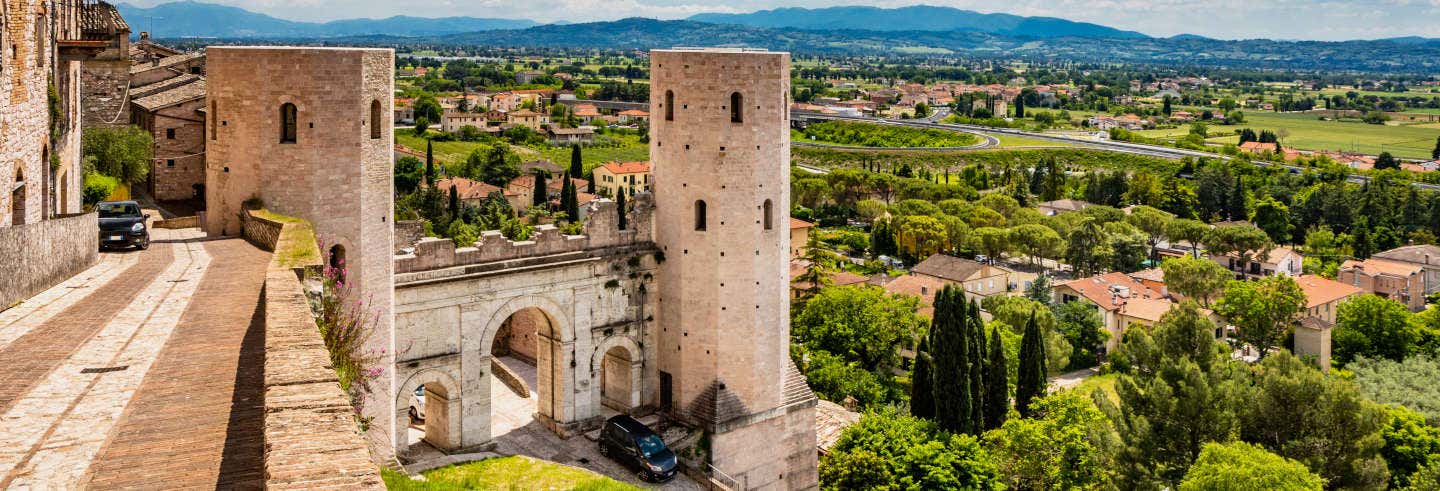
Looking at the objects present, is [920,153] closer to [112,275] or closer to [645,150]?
[645,150]

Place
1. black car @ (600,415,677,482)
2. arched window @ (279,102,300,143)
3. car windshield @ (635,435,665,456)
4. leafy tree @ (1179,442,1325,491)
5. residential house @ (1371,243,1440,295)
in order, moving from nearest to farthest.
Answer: arched window @ (279,102,300,143) → black car @ (600,415,677,482) → car windshield @ (635,435,665,456) → leafy tree @ (1179,442,1325,491) → residential house @ (1371,243,1440,295)

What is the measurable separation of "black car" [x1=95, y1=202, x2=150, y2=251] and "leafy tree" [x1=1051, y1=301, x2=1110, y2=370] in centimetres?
5098

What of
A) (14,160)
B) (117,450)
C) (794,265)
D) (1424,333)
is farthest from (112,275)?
(1424,333)

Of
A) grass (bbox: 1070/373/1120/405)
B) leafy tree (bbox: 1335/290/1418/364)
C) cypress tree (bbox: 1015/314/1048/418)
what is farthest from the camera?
leafy tree (bbox: 1335/290/1418/364)

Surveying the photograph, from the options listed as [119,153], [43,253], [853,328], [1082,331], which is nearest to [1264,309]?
[1082,331]

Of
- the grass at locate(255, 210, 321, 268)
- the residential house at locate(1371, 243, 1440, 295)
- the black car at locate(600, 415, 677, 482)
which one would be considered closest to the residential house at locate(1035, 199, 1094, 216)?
the residential house at locate(1371, 243, 1440, 295)

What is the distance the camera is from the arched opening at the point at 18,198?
731 inches

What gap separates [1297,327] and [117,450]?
217 ft

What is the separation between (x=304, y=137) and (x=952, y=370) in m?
25.5

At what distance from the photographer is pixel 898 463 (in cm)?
3133

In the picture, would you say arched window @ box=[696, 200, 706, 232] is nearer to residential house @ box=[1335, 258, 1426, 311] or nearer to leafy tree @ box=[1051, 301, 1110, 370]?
leafy tree @ box=[1051, 301, 1110, 370]

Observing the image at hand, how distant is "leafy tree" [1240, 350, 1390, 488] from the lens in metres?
34.5

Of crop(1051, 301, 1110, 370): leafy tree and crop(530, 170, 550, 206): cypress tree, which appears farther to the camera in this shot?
crop(530, 170, 550, 206): cypress tree

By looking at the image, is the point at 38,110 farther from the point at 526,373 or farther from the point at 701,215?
the point at 526,373
